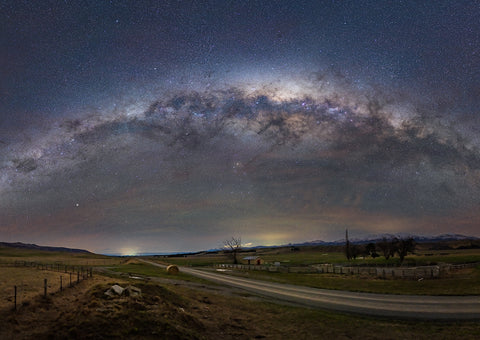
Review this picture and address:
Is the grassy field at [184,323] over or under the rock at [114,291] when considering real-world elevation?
under

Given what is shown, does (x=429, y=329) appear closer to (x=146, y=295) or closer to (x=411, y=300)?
(x=411, y=300)

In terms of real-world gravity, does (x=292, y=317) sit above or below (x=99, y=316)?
below

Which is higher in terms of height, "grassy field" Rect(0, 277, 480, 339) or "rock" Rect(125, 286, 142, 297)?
"rock" Rect(125, 286, 142, 297)

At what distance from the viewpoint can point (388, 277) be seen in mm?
40750

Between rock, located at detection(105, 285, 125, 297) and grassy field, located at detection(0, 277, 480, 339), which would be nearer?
grassy field, located at detection(0, 277, 480, 339)

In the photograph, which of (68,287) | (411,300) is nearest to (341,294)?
(411,300)

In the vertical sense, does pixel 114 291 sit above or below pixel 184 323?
above

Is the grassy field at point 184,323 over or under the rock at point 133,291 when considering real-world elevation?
under

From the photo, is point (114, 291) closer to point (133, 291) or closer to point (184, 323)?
point (133, 291)

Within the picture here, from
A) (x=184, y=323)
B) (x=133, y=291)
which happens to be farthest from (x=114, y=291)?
(x=184, y=323)

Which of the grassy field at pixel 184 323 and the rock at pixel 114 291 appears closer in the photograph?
the grassy field at pixel 184 323

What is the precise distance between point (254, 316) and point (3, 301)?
A: 16302 millimetres

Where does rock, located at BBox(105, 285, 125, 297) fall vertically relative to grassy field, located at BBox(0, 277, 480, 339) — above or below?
above

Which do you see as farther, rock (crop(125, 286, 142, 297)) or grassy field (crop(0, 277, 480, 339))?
rock (crop(125, 286, 142, 297))
